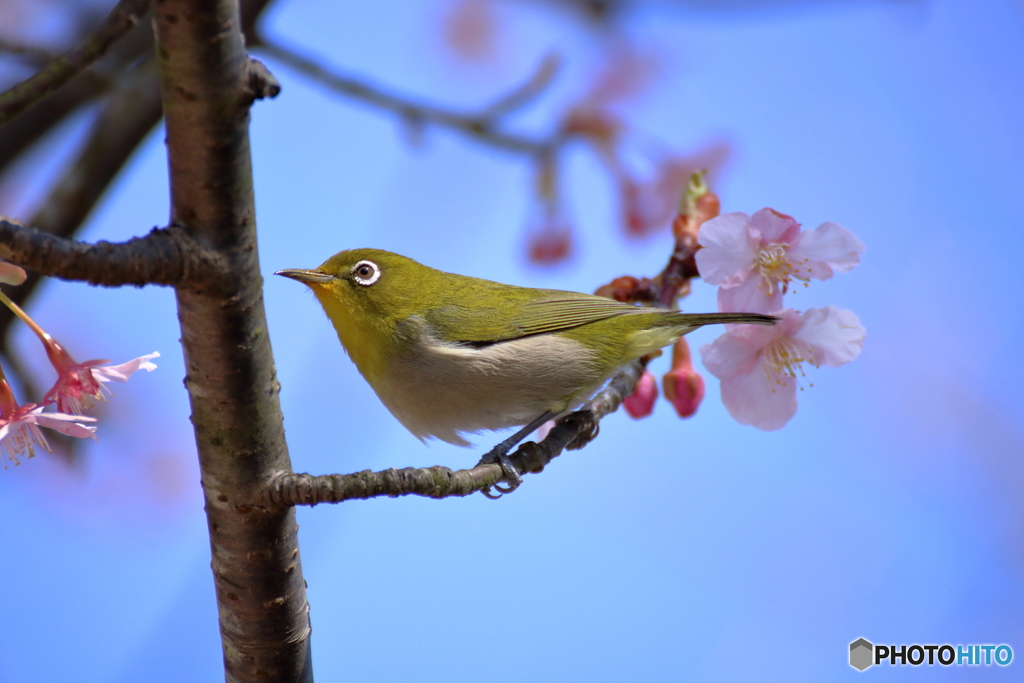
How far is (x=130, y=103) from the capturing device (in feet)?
11.8

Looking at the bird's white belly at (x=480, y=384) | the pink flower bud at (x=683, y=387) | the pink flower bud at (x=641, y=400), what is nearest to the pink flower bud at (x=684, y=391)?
the pink flower bud at (x=683, y=387)

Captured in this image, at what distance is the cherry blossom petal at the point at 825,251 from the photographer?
2.71 meters

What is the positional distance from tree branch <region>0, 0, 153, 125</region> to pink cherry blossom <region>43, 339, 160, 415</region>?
2.53 feet

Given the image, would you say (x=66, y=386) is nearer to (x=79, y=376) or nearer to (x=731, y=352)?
(x=79, y=376)

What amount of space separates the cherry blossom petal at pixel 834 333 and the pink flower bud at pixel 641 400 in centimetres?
85

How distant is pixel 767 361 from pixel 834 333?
283mm

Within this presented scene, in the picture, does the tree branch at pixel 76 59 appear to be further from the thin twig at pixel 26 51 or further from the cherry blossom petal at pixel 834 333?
the cherry blossom petal at pixel 834 333

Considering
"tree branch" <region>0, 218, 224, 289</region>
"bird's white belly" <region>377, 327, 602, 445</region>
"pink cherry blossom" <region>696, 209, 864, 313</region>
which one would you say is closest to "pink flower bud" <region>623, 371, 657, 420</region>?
"bird's white belly" <region>377, 327, 602, 445</region>

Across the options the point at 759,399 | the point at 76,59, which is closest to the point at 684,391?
the point at 759,399

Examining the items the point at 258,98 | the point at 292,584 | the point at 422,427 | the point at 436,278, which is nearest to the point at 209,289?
the point at 258,98

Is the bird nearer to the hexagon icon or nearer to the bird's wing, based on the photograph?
the bird's wing

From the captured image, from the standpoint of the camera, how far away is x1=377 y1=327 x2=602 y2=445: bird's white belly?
2.99 meters

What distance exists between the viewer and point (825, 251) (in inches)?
109

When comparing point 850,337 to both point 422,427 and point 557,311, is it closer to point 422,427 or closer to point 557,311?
point 557,311
